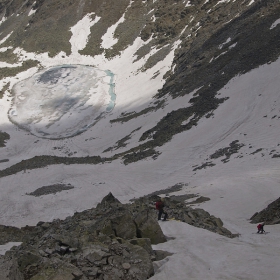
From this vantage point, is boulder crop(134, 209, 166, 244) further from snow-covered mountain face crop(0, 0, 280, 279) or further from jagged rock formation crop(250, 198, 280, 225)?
jagged rock formation crop(250, 198, 280, 225)

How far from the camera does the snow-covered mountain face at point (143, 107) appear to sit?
86.8 feet

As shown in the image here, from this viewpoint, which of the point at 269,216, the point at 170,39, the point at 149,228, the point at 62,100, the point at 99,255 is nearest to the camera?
the point at 99,255

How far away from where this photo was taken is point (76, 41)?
98000mm

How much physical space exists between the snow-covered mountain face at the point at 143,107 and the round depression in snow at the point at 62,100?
259 millimetres

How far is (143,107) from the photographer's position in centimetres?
5662

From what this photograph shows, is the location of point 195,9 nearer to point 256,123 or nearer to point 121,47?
point 121,47

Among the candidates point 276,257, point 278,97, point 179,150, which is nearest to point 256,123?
point 278,97

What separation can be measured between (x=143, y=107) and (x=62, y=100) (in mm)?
21830

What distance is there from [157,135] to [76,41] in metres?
63.9

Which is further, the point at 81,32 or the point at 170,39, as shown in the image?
the point at 81,32

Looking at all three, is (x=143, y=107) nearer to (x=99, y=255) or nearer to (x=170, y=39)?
(x=170, y=39)

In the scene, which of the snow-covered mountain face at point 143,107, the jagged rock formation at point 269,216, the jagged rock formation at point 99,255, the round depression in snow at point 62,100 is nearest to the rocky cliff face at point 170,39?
the snow-covered mountain face at point 143,107

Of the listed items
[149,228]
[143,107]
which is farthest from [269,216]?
[143,107]

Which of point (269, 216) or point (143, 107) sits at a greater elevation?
point (143, 107)
